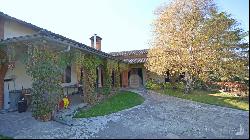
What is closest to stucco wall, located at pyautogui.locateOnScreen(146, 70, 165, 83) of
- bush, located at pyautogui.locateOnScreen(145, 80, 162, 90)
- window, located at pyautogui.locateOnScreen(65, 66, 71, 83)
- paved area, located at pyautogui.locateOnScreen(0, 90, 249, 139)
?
bush, located at pyautogui.locateOnScreen(145, 80, 162, 90)

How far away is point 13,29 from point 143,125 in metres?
8.56

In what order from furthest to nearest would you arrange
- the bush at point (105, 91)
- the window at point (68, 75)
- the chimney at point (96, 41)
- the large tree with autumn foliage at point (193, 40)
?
the chimney at point (96, 41) → the window at point (68, 75) → the bush at point (105, 91) → the large tree with autumn foliage at point (193, 40)

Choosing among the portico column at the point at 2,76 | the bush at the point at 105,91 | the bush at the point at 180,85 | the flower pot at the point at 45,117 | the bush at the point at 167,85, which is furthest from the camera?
the bush at the point at 167,85

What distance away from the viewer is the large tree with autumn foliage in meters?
16.0

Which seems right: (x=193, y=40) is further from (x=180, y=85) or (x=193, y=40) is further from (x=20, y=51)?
(x=20, y=51)

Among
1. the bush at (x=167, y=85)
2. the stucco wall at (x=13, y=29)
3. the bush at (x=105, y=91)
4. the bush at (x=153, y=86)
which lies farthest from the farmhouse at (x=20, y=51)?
the bush at (x=167, y=85)

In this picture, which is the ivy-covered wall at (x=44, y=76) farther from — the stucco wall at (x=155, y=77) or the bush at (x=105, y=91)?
the stucco wall at (x=155, y=77)

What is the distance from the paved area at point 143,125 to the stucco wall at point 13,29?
13.6ft

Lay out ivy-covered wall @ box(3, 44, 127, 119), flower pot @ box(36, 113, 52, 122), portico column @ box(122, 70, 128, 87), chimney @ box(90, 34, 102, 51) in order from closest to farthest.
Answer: flower pot @ box(36, 113, 52, 122) → ivy-covered wall @ box(3, 44, 127, 119) → portico column @ box(122, 70, 128, 87) → chimney @ box(90, 34, 102, 51)

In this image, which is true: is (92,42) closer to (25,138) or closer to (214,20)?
(214,20)

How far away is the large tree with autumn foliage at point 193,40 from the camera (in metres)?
16.0

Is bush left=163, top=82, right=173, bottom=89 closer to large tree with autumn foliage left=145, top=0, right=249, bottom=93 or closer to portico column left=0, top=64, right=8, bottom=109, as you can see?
large tree with autumn foliage left=145, top=0, right=249, bottom=93

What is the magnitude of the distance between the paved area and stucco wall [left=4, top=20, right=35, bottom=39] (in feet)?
13.6

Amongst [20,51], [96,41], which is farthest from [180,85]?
[20,51]
